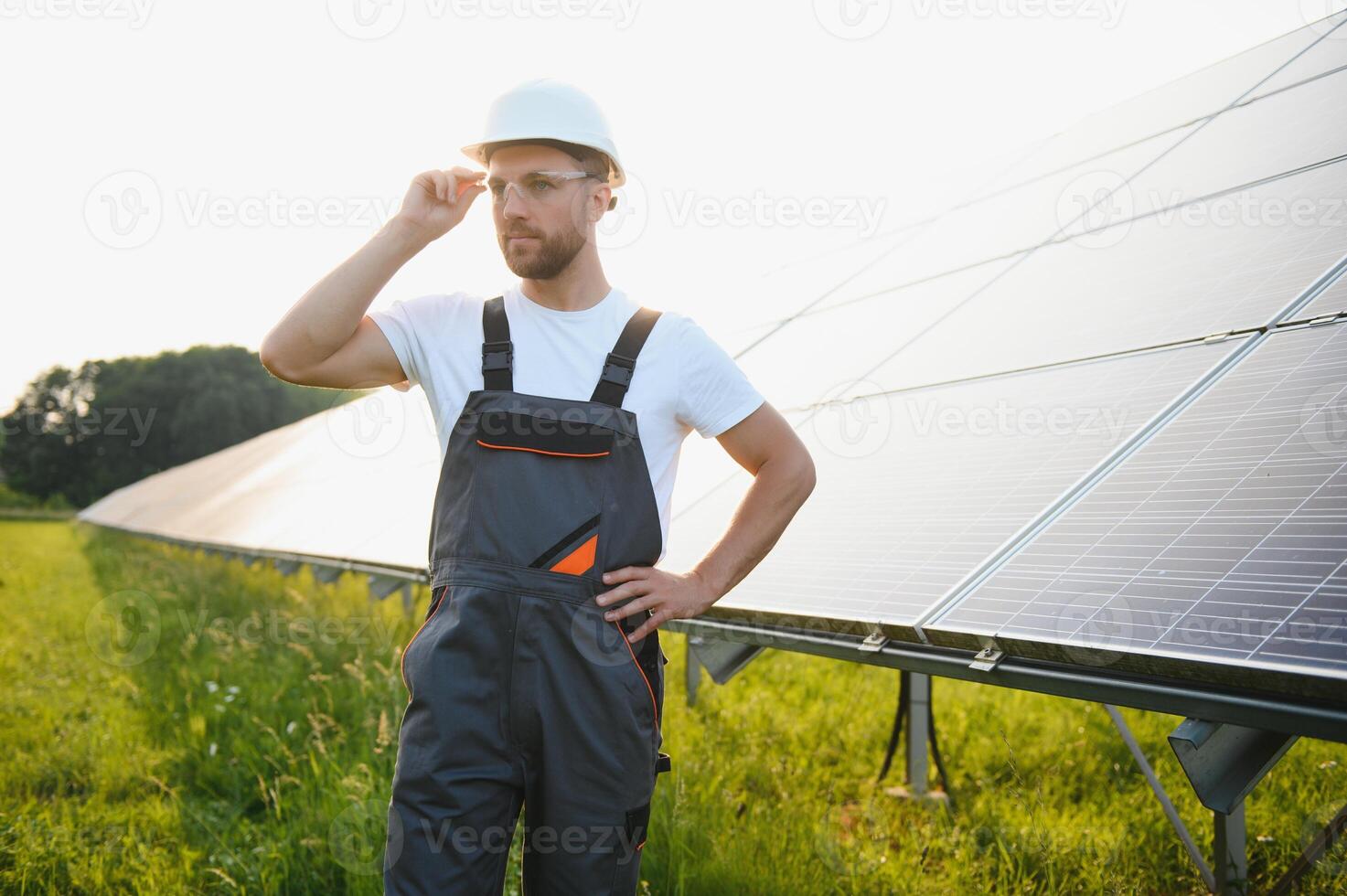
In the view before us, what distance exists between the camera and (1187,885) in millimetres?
3244

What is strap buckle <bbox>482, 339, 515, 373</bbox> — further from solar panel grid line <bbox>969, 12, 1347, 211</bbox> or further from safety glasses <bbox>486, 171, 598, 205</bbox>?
solar panel grid line <bbox>969, 12, 1347, 211</bbox>

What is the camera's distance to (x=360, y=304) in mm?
2045

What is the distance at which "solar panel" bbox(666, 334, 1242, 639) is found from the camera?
8.59 ft

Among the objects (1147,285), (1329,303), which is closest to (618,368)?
(1329,303)

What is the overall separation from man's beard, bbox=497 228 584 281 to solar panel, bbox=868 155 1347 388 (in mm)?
2078

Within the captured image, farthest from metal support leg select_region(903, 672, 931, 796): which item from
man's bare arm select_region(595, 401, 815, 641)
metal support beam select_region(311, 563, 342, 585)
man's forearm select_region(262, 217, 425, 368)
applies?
A: metal support beam select_region(311, 563, 342, 585)

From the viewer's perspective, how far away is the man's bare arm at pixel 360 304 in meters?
2.03

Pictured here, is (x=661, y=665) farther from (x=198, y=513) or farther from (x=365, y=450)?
(x=198, y=513)

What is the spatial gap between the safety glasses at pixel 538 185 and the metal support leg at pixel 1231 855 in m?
2.61

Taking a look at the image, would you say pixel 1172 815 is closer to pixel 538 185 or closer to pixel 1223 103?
pixel 538 185

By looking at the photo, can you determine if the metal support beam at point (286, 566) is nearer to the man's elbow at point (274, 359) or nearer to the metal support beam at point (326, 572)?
the metal support beam at point (326, 572)

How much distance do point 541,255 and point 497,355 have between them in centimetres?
25

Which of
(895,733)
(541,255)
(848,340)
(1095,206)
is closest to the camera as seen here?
(541,255)

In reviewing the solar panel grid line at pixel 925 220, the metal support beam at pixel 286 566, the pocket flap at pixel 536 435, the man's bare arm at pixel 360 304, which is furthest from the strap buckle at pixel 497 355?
the metal support beam at pixel 286 566
